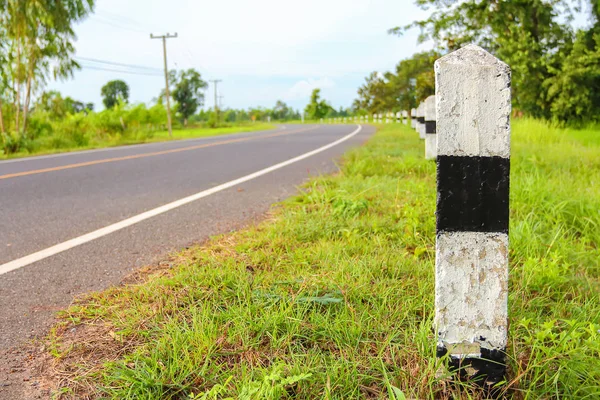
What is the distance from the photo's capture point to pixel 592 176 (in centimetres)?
535

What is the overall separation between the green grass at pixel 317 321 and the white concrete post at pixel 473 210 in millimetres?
114

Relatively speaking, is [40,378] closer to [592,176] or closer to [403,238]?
[403,238]

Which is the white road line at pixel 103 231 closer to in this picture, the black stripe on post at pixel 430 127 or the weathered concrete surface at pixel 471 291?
the black stripe on post at pixel 430 127

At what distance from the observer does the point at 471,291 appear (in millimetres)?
1587

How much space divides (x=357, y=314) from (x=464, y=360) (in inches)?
20.1

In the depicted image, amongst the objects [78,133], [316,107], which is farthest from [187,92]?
[78,133]

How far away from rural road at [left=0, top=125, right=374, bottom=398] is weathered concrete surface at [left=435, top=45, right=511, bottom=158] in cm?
173

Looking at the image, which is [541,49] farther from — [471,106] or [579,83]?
[471,106]

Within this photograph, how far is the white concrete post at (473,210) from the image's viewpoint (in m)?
1.52

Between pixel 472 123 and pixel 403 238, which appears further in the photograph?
pixel 403 238

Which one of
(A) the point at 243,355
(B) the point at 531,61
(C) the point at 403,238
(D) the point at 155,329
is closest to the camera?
(A) the point at 243,355

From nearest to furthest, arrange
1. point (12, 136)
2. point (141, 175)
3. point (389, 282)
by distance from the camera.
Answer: point (389, 282) → point (141, 175) → point (12, 136)

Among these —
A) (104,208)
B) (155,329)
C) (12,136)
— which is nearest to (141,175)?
(104,208)

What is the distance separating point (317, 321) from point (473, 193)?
780mm
